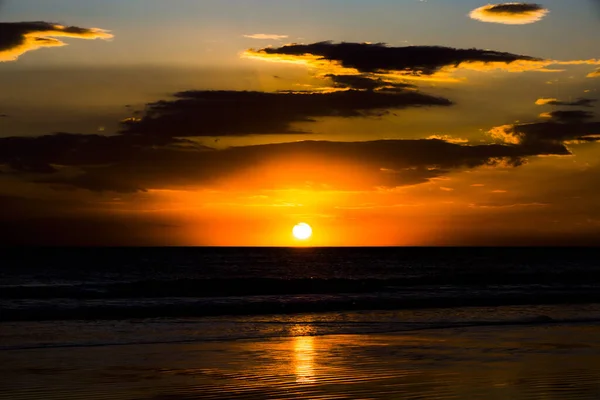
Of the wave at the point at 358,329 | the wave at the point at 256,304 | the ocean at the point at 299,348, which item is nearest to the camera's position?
the ocean at the point at 299,348

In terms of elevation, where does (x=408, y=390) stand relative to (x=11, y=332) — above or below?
above

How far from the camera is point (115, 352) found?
16750 millimetres

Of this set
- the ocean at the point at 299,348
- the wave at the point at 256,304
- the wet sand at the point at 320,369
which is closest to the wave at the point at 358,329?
the ocean at the point at 299,348

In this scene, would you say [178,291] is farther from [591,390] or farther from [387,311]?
[591,390]

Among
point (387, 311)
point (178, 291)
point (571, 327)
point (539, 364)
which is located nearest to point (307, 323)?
point (387, 311)

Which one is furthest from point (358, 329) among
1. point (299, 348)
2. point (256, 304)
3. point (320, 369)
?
point (256, 304)

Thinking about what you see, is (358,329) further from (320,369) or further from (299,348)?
(320,369)

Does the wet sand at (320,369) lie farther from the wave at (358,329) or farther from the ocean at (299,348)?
the wave at (358,329)

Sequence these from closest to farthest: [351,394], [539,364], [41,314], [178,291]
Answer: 1. [351,394]
2. [539,364]
3. [41,314]
4. [178,291]

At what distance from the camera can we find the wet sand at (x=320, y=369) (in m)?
12.4

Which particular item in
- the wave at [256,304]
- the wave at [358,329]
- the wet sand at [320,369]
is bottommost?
the wave at [256,304]

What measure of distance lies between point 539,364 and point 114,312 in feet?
52.1

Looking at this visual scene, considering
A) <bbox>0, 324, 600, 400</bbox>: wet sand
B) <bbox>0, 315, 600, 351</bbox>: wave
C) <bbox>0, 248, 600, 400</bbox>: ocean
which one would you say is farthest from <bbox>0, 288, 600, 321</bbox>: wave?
<bbox>0, 324, 600, 400</bbox>: wet sand

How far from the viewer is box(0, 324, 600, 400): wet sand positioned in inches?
488
